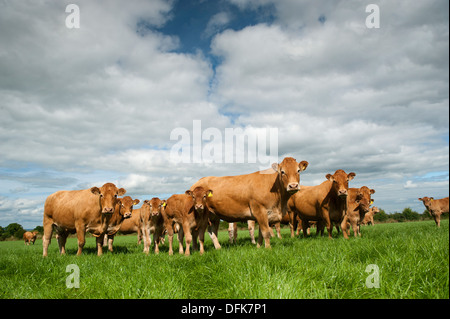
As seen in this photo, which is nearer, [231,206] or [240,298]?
[240,298]

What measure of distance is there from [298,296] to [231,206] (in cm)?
691

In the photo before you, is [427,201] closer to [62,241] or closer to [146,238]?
[146,238]

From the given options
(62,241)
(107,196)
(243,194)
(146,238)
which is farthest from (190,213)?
(62,241)

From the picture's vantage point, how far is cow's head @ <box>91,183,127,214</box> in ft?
33.3

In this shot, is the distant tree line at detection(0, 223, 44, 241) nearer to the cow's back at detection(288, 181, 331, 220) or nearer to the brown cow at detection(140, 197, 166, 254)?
the brown cow at detection(140, 197, 166, 254)

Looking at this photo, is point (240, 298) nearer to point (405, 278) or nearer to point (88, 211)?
point (405, 278)

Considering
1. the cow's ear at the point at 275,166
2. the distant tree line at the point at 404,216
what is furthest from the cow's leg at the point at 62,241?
the distant tree line at the point at 404,216

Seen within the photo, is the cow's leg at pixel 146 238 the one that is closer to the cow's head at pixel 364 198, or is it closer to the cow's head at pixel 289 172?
the cow's head at pixel 289 172

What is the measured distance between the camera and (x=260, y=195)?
995 cm

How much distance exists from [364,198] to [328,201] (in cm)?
425

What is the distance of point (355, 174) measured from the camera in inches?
476

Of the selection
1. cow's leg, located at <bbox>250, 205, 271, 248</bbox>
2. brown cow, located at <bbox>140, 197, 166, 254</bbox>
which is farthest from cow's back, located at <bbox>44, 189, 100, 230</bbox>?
cow's leg, located at <bbox>250, 205, 271, 248</bbox>

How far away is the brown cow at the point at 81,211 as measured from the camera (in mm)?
10484
